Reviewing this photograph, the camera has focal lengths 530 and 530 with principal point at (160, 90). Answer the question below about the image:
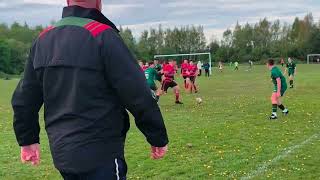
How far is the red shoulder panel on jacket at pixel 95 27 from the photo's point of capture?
124 inches

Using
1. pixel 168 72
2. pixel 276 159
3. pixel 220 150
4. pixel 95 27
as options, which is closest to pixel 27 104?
pixel 95 27

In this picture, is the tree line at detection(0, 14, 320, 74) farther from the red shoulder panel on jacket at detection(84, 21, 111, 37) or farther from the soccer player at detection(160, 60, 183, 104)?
the red shoulder panel on jacket at detection(84, 21, 111, 37)

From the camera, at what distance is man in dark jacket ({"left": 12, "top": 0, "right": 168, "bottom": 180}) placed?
312 centimetres

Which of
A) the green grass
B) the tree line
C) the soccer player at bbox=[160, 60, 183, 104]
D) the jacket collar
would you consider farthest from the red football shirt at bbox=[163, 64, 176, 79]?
the tree line

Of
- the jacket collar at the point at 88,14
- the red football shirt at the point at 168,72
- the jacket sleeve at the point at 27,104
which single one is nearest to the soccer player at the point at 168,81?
the red football shirt at the point at 168,72

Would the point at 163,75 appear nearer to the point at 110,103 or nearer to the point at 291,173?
the point at 291,173

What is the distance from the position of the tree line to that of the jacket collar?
106060 mm

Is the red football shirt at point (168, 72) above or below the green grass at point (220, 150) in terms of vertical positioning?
above

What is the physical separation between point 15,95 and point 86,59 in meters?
0.66

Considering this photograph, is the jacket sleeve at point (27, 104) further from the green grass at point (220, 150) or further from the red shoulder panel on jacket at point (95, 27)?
the green grass at point (220, 150)

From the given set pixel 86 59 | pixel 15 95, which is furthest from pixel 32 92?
pixel 86 59

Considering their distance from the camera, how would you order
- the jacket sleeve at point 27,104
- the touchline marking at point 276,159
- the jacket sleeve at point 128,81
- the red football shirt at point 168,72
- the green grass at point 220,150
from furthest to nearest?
the red football shirt at point 168,72 < the green grass at point 220,150 < the touchline marking at point 276,159 < the jacket sleeve at point 27,104 < the jacket sleeve at point 128,81

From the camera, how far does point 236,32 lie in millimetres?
128125

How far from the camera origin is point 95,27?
125 inches
